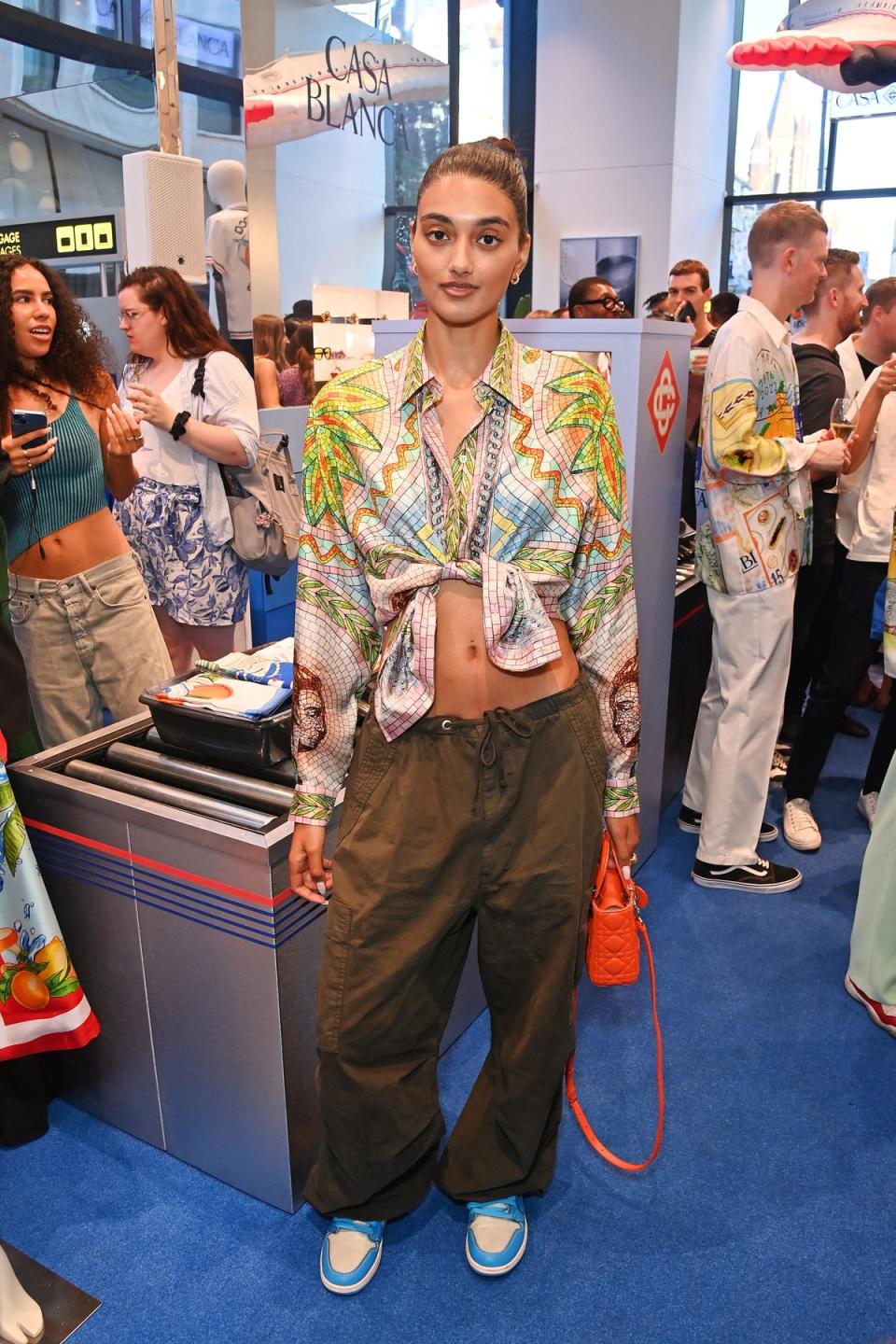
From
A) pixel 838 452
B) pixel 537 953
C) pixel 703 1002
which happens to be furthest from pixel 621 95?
pixel 537 953

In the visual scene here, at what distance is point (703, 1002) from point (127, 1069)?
4.64 feet

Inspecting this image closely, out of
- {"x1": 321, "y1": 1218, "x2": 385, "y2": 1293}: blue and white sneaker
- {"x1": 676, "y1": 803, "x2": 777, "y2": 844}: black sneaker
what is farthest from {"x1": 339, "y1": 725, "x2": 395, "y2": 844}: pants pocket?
{"x1": 676, "y1": 803, "x2": 777, "y2": 844}: black sneaker

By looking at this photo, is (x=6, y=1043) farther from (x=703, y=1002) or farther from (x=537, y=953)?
(x=703, y=1002)

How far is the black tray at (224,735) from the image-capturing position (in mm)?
2064

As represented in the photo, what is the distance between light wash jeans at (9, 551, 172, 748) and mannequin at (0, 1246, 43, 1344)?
4.19 feet

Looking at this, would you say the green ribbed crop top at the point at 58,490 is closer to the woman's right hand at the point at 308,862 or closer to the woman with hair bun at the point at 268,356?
the woman's right hand at the point at 308,862

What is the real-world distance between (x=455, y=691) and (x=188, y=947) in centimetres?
77

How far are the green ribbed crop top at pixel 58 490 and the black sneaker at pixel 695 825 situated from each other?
2168mm

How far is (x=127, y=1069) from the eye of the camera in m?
2.16

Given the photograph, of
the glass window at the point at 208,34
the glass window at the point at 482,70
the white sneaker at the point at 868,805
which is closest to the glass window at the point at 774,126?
the glass window at the point at 482,70

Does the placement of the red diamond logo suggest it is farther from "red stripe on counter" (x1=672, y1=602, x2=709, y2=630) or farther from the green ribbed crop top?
the green ribbed crop top

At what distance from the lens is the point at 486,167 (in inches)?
57.6

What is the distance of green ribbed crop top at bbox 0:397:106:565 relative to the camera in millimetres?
2516

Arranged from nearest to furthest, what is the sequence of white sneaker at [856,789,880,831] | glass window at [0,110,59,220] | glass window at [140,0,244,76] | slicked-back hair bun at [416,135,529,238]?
slicked-back hair bun at [416,135,529,238] → white sneaker at [856,789,880,831] → glass window at [140,0,244,76] → glass window at [0,110,59,220]
